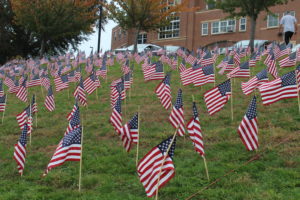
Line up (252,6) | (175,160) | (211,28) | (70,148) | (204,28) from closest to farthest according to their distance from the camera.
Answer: (70,148) < (175,160) < (252,6) < (211,28) < (204,28)

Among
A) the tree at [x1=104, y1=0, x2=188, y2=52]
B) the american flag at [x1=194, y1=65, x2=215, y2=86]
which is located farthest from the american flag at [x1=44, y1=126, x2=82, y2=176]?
the tree at [x1=104, y1=0, x2=188, y2=52]

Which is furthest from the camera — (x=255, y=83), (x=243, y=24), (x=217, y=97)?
(x=243, y=24)

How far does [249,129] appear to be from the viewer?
316 inches

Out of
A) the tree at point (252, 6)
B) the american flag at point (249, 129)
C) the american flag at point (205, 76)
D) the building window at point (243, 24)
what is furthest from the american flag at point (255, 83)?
the building window at point (243, 24)

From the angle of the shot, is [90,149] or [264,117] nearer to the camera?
[90,149]

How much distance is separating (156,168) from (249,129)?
2.48 metres

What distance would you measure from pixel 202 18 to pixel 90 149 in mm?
44500

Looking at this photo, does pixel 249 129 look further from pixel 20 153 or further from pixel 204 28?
pixel 204 28

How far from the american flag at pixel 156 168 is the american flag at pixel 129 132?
196 cm

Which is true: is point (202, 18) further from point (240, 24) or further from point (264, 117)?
point (264, 117)

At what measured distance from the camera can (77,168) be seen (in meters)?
8.77

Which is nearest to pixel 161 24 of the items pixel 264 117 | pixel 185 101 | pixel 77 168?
pixel 185 101

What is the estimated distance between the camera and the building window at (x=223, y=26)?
48.9m

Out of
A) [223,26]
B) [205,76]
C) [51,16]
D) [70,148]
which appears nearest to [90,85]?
[205,76]
